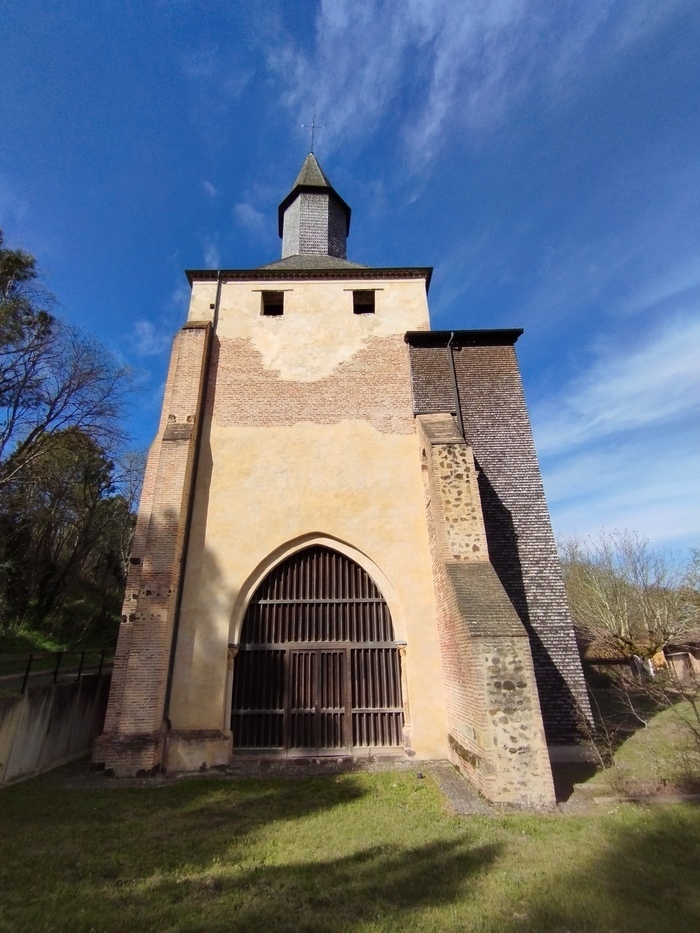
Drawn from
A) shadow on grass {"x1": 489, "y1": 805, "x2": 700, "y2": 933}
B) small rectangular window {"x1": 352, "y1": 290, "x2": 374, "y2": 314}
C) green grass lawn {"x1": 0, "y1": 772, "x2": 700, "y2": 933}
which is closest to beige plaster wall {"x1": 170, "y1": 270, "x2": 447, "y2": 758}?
small rectangular window {"x1": 352, "y1": 290, "x2": 374, "y2": 314}

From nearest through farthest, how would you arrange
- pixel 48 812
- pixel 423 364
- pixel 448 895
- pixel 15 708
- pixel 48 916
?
pixel 48 916 → pixel 448 895 → pixel 48 812 → pixel 15 708 → pixel 423 364

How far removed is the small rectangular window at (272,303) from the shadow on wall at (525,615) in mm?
7125

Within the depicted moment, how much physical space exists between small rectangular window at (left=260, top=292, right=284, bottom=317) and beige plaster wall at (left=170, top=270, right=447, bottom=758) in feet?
4.61

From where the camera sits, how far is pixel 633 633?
2262cm

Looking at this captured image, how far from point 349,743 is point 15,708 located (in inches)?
218

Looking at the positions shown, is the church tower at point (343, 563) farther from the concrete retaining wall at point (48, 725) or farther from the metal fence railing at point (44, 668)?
the metal fence railing at point (44, 668)

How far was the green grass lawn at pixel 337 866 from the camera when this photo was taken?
11.5ft

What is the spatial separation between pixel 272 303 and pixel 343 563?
778 centimetres

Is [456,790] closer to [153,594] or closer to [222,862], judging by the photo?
[222,862]

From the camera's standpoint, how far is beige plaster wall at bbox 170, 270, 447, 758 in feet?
27.7

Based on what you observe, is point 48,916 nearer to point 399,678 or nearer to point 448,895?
point 448,895

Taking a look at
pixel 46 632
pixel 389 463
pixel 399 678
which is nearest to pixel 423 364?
pixel 389 463

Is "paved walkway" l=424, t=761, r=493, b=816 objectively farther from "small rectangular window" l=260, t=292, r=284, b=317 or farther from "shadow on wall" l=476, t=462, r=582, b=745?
"small rectangular window" l=260, t=292, r=284, b=317

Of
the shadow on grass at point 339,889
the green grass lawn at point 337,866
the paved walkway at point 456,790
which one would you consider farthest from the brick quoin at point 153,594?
the paved walkway at point 456,790
